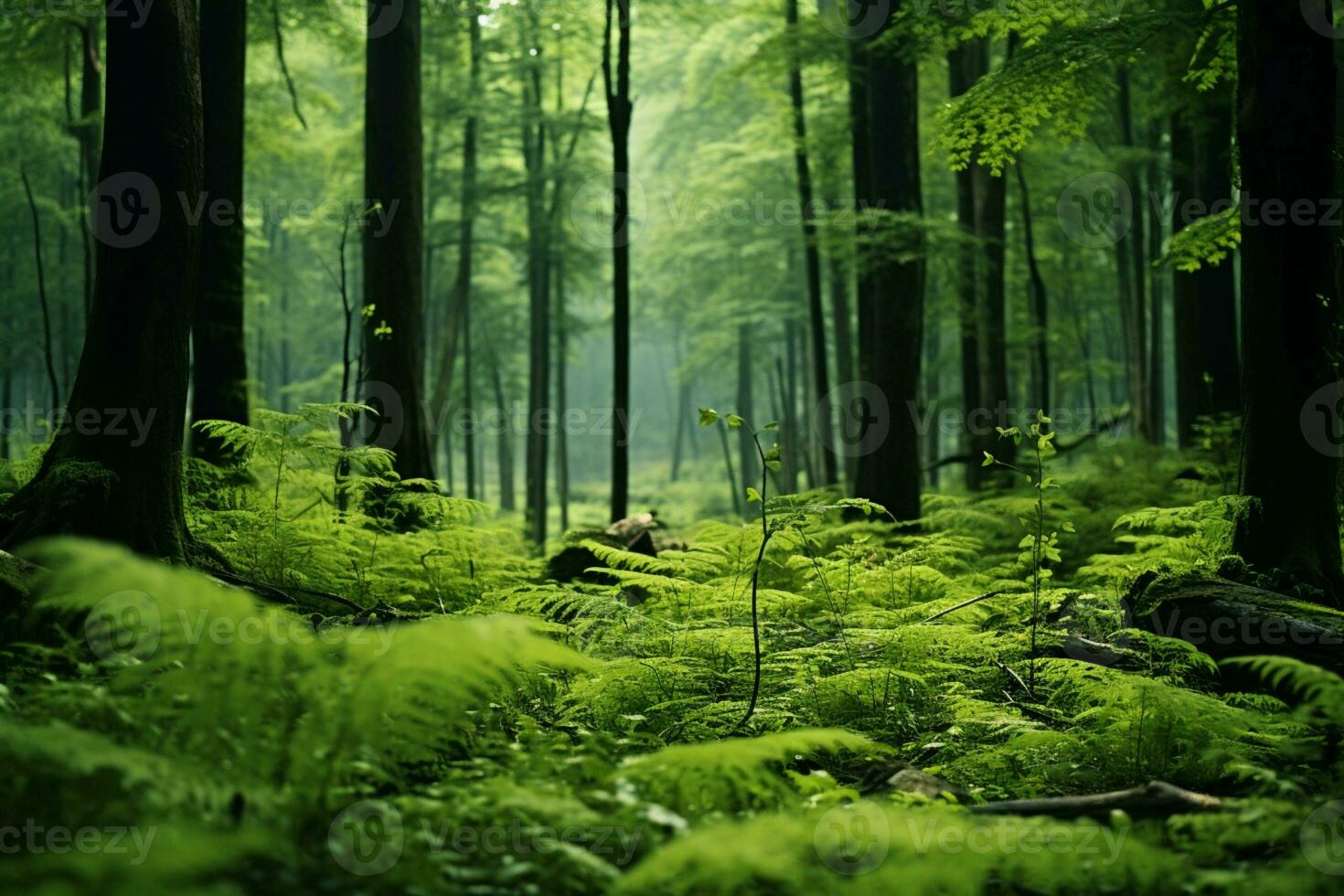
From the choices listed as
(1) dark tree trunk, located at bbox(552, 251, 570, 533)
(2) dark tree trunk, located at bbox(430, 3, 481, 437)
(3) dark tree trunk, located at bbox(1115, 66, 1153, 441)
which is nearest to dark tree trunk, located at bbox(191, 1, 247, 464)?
(2) dark tree trunk, located at bbox(430, 3, 481, 437)

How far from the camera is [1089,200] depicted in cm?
1933

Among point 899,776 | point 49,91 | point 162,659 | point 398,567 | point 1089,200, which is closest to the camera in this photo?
point 162,659

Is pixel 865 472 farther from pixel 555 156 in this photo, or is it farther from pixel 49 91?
pixel 49 91

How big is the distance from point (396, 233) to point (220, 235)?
1700 mm

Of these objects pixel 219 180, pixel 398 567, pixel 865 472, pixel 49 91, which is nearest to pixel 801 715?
pixel 398 567

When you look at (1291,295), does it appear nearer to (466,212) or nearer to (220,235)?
(220,235)

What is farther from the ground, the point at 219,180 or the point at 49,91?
the point at 49,91

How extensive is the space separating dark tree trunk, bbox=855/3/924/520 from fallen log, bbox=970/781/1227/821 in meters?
6.93

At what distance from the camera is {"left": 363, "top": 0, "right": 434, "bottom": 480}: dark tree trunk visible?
8.86 meters

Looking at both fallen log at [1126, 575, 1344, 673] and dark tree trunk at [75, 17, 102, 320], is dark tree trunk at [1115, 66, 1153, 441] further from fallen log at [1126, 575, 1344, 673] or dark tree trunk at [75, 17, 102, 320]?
dark tree trunk at [75, 17, 102, 320]

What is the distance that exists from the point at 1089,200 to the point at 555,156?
11853 mm

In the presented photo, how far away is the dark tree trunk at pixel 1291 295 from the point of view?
17.2ft

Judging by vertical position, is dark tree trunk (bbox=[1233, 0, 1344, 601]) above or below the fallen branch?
above

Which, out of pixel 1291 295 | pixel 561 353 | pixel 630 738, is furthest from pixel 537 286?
pixel 630 738
